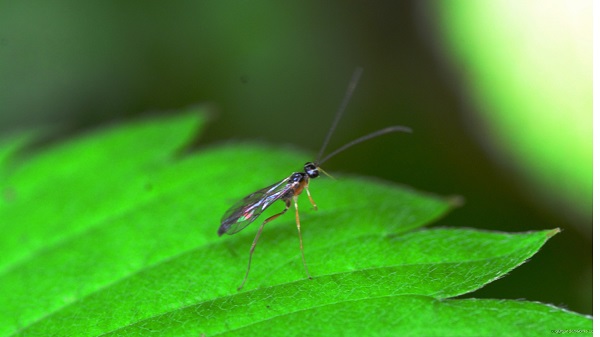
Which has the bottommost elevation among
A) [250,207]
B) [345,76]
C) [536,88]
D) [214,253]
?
[214,253]

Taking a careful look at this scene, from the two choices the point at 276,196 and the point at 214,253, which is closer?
the point at 214,253

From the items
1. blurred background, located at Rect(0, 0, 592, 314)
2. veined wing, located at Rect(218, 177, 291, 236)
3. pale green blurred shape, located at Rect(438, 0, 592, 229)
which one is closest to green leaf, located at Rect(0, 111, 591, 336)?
veined wing, located at Rect(218, 177, 291, 236)

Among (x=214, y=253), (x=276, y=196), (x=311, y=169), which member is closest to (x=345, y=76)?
(x=311, y=169)

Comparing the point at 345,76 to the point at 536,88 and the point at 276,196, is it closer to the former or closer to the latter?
the point at 536,88

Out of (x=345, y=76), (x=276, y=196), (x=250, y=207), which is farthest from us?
(x=345, y=76)

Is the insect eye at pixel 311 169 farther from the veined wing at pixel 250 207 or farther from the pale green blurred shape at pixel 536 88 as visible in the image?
the pale green blurred shape at pixel 536 88

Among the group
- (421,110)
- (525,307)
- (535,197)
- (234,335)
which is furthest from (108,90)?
(525,307)

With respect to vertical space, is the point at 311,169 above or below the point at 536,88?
below
